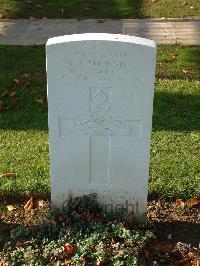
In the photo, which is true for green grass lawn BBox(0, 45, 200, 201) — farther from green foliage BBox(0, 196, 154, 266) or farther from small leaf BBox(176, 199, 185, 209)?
green foliage BBox(0, 196, 154, 266)

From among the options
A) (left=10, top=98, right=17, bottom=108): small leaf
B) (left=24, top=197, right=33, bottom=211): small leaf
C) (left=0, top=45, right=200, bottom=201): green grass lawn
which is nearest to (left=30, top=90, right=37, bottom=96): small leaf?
(left=0, top=45, right=200, bottom=201): green grass lawn

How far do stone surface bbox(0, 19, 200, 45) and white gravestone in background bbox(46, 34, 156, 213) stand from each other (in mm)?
4958

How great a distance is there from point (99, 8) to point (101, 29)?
143cm

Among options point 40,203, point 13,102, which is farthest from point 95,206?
point 13,102

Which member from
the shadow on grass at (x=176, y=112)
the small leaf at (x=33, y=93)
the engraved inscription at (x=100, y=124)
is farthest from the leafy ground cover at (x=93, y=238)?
the small leaf at (x=33, y=93)

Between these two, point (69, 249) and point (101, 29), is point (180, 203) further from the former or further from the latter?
point (101, 29)

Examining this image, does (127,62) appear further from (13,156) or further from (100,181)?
(13,156)

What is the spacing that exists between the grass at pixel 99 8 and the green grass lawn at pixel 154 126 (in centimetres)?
227

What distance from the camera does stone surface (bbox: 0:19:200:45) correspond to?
8820 mm

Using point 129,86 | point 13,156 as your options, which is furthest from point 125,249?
point 13,156

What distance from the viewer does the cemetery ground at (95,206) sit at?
387cm

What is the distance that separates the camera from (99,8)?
10.6 metres

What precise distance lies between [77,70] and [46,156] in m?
1.87

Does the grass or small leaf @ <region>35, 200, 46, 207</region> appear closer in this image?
small leaf @ <region>35, 200, 46, 207</region>
